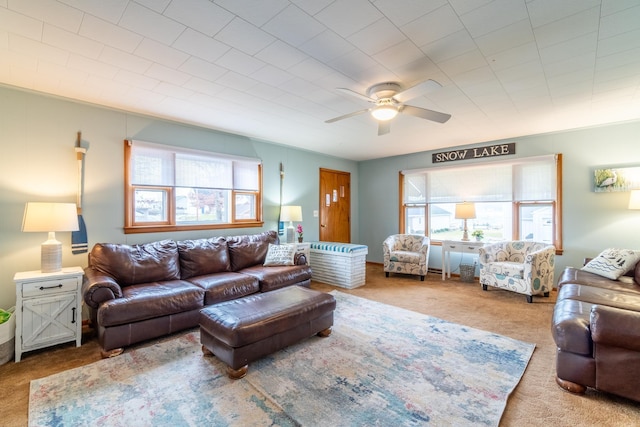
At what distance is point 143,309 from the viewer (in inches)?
103

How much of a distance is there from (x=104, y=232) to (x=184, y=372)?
2173 mm

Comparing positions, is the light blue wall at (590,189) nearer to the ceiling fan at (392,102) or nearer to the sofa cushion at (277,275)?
the ceiling fan at (392,102)

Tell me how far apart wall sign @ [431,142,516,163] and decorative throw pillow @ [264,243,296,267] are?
3.54m

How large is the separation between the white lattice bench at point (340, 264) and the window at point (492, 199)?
1985 millimetres

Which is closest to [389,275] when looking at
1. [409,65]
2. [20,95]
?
[409,65]

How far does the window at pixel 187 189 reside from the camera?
366 centimetres

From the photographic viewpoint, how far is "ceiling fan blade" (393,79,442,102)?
227cm

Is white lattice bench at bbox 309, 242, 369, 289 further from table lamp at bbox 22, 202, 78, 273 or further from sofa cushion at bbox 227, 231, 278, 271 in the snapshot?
table lamp at bbox 22, 202, 78, 273

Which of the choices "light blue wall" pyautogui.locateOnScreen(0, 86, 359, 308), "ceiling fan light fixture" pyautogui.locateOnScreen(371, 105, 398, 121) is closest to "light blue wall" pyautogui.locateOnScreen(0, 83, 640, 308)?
"light blue wall" pyautogui.locateOnScreen(0, 86, 359, 308)

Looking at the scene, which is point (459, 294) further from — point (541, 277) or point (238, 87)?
point (238, 87)

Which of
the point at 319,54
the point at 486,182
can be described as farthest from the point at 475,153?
the point at 319,54

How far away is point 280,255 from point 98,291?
7.10 feet

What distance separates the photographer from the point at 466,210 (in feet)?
16.6

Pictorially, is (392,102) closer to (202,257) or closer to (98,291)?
(202,257)
